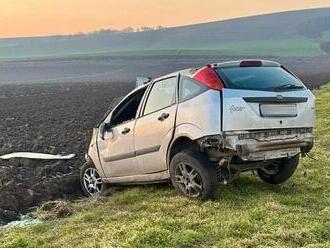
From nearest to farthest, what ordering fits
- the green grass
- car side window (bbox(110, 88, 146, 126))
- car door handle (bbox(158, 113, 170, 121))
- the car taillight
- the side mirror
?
the green grass → the car taillight → car door handle (bbox(158, 113, 170, 121)) → car side window (bbox(110, 88, 146, 126)) → the side mirror

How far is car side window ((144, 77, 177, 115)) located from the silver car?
14 mm

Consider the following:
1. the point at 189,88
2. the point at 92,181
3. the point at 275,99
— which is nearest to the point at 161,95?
the point at 189,88

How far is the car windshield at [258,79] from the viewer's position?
311 inches

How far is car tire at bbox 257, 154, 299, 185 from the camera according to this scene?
9.05 meters

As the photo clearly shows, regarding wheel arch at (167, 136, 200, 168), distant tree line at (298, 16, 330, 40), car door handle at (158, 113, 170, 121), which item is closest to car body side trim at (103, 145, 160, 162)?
wheel arch at (167, 136, 200, 168)

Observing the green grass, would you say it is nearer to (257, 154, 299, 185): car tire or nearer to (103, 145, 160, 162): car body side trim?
(257, 154, 299, 185): car tire

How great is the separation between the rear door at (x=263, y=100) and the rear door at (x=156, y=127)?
3.02 ft

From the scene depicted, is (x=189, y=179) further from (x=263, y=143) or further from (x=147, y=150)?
(x=263, y=143)

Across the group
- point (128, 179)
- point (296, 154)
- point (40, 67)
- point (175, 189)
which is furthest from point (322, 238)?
point (40, 67)

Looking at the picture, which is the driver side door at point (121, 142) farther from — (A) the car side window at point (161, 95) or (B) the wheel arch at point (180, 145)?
(B) the wheel arch at point (180, 145)

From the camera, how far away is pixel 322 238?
6496mm

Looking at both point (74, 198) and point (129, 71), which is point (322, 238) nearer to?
point (74, 198)

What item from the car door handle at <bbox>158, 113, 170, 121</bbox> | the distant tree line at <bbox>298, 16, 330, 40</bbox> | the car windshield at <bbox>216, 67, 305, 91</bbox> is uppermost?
the distant tree line at <bbox>298, 16, 330, 40</bbox>

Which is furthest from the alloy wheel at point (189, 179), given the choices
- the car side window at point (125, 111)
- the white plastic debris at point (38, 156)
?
the white plastic debris at point (38, 156)
